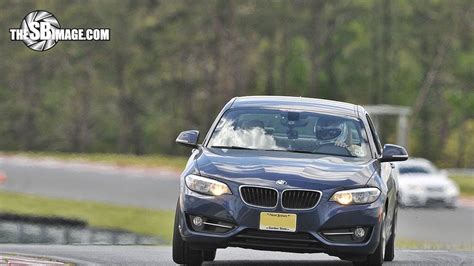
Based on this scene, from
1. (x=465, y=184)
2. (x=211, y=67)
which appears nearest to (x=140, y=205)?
(x=465, y=184)

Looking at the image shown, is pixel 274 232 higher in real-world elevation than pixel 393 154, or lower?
lower

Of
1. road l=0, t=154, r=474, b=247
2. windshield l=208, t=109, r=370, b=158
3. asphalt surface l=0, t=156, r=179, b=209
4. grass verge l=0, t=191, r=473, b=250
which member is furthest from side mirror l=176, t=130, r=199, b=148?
asphalt surface l=0, t=156, r=179, b=209

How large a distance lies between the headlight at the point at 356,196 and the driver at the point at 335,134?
0.88 metres

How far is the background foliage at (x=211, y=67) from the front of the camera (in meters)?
74.0

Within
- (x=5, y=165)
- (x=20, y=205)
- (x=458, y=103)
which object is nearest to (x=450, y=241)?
(x=20, y=205)

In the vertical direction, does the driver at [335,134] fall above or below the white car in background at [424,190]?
above

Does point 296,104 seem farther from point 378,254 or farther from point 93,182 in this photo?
point 93,182

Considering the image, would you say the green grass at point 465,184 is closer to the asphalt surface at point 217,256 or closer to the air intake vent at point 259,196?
the asphalt surface at point 217,256

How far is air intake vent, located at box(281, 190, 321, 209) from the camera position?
9.69 metres

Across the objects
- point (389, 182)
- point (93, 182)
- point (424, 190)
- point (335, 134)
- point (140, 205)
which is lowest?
point (93, 182)

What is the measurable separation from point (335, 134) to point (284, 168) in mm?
1218

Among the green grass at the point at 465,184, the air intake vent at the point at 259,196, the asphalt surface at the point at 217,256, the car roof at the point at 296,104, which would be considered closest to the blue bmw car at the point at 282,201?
the air intake vent at the point at 259,196

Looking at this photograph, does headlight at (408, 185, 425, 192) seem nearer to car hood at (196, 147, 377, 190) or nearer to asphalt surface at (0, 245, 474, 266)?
asphalt surface at (0, 245, 474, 266)

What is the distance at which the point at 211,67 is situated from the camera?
73.8 metres
